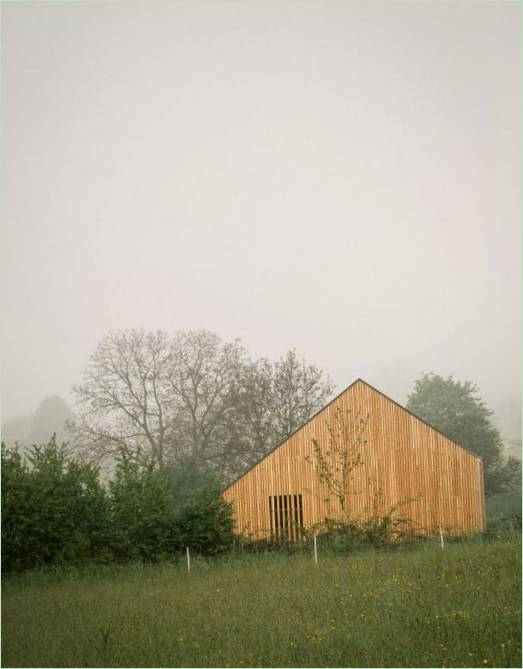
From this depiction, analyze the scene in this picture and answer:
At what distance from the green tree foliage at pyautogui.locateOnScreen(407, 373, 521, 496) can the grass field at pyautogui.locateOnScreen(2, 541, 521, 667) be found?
2662cm

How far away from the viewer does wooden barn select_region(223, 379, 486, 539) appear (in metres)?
19.8

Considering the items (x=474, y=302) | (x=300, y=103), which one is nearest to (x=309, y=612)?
(x=300, y=103)

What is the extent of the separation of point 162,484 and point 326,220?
20439 mm

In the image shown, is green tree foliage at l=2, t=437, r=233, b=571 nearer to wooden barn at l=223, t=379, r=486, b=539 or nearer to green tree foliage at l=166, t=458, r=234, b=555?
green tree foliage at l=166, t=458, r=234, b=555

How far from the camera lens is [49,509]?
53.0 feet

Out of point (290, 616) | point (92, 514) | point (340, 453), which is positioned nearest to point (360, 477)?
point (340, 453)

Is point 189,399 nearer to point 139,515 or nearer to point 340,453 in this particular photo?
point 340,453

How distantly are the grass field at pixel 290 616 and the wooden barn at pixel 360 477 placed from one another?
5406mm

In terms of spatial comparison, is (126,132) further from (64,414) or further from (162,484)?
(162,484)

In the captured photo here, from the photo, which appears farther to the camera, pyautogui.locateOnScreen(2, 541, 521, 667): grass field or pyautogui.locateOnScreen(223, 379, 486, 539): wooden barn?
pyautogui.locateOnScreen(223, 379, 486, 539): wooden barn

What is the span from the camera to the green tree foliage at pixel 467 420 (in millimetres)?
39531

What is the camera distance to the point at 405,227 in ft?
113

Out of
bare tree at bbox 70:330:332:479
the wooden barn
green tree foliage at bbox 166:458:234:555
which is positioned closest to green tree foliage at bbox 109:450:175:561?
green tree foliage at bbox 166:458:234:555

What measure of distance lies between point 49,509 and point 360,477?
8525 mm
